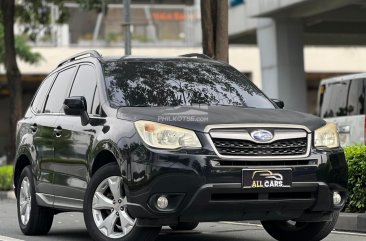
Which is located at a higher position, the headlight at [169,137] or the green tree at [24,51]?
the green tree at [24,51]

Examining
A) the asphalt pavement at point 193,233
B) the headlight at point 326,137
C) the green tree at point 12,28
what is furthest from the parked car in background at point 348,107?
the green tree at point 12,28

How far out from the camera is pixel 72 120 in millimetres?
8711

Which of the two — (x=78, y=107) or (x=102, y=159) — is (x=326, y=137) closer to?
(x=102, y=159)

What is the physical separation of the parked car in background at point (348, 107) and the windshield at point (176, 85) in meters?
6.09

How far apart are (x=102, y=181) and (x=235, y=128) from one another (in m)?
1.27

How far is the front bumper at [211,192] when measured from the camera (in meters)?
7.07

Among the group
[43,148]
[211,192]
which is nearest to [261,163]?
[211,192]

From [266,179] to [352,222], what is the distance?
113 inches

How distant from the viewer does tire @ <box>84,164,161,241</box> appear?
7.41 meters

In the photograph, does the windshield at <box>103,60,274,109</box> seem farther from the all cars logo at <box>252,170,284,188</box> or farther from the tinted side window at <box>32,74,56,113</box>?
the tinted side window at <box>32,74,56,113</box>

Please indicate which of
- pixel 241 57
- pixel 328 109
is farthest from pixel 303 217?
pixel 241 57

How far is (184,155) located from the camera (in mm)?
7098

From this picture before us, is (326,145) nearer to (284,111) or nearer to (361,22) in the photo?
(284,111)

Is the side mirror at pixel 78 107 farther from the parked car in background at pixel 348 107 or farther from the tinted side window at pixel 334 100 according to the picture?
the tinted side window at pixel 334 100
